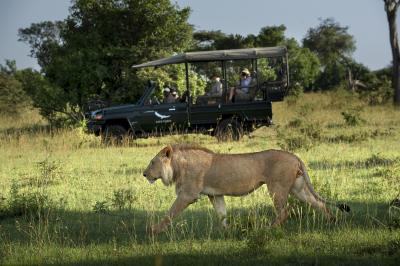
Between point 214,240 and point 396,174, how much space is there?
4.40 meters

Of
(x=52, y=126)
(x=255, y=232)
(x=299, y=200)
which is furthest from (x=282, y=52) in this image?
(x=255, y=232)

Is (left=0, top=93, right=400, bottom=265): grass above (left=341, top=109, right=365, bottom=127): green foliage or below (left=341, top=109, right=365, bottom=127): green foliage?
below

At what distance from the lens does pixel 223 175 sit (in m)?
6.99

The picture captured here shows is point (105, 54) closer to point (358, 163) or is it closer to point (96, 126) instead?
point (96, 126)

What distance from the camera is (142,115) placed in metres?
16.9

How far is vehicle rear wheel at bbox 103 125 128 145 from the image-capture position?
54.9 ft

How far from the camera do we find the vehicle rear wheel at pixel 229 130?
16922 mm

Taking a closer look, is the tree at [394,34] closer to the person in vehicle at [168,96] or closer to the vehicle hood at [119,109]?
the person in vehicle at [168,96]

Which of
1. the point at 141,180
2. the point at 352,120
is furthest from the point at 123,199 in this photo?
the point at 352,120

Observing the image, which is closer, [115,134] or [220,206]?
[220,206]

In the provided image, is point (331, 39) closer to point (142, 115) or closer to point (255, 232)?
point (142, 115)

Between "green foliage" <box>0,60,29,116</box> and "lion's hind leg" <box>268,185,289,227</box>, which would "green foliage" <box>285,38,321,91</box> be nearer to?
"green foliage" <box>0,60,29,116</box>

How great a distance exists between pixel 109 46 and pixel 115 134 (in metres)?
6.30

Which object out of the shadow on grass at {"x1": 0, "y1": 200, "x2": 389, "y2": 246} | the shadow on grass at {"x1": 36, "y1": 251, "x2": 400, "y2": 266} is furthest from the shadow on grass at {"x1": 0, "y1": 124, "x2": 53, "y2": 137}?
the shadow on grass at {"x1": 36, "y1": 251, "x2": 400, "y2": 266}
